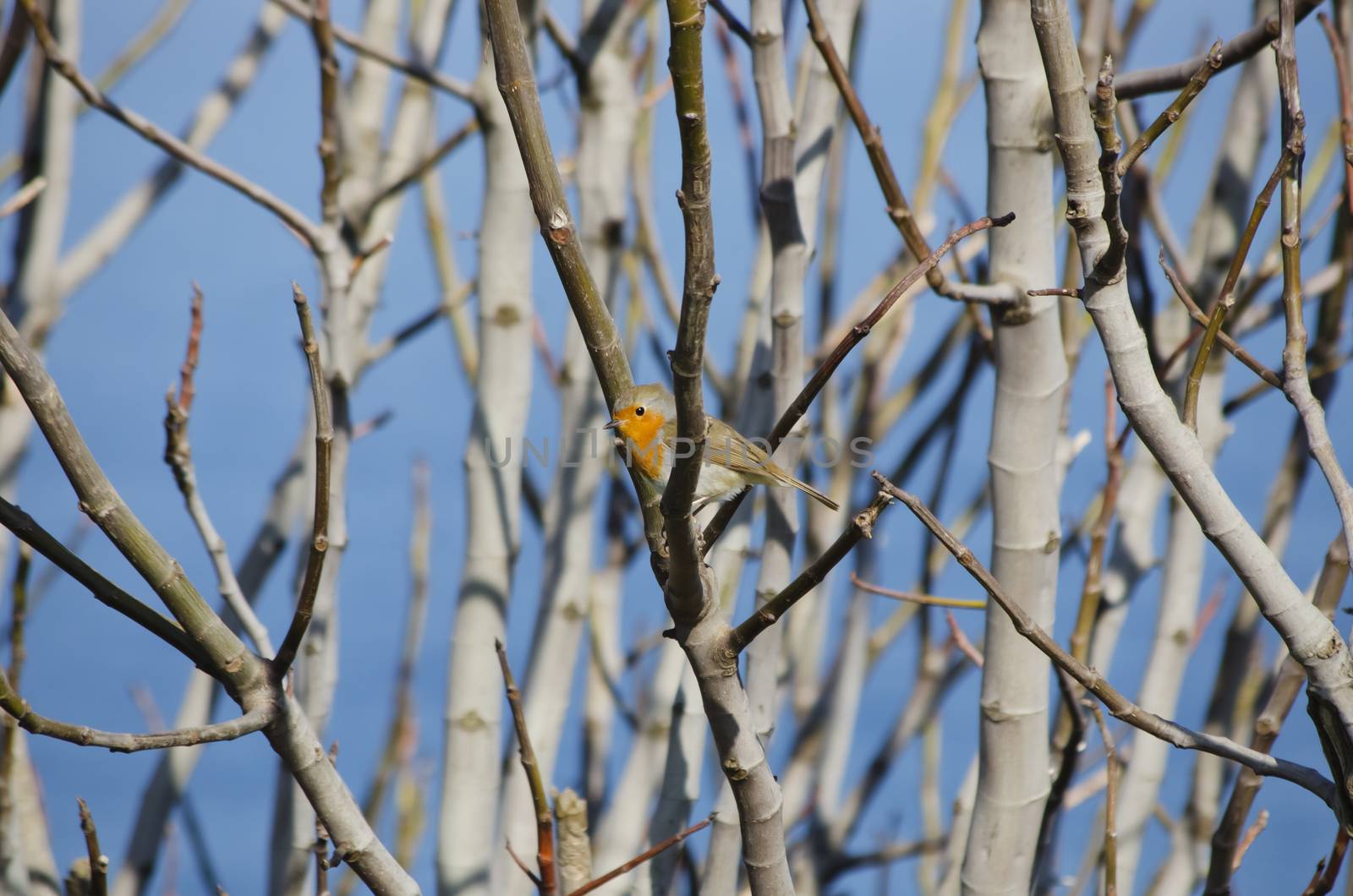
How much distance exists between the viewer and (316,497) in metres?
1.80

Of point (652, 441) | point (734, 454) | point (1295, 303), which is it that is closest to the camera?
point (1295, 303)

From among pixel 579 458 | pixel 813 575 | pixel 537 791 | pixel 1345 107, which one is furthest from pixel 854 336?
pixel 579 458

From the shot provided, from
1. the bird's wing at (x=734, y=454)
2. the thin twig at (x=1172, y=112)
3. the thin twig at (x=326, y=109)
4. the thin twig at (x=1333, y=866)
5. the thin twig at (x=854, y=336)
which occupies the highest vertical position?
the thin twig at (x=326, y=109)

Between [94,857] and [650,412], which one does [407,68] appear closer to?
[650,412]

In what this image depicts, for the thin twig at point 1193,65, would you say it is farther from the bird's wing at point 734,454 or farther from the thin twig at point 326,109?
the thin twig at point 326,109

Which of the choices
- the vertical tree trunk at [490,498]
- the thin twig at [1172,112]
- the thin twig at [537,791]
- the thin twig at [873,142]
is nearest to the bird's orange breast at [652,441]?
the vertical tree trunk at [490,498]

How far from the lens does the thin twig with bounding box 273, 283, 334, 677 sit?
1.73 meters

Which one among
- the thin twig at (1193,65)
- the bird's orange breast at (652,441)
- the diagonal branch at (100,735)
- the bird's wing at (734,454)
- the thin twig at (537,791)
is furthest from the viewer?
the bird's orange breast at (652,441)

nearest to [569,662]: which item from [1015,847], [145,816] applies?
[145,816]

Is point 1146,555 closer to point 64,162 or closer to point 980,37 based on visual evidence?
point 980,37

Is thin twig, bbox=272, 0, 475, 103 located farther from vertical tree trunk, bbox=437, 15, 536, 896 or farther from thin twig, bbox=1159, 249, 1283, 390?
thin twig, bbox=1159, 249, 1283, 390

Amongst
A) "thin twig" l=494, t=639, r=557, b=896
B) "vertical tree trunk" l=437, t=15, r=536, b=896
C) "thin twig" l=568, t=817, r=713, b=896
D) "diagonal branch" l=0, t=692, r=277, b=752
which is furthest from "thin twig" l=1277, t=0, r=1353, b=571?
"vertical tree trunk" l=437, t=15, r=536, b=896

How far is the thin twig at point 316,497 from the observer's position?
173 cm

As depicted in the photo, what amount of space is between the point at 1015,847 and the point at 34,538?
77.9 inches
